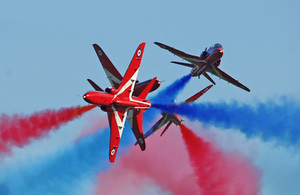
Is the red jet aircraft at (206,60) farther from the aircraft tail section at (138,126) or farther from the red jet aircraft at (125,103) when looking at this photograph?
the aircraft tail section at (138,126)

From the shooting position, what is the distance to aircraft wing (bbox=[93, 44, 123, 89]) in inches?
2576

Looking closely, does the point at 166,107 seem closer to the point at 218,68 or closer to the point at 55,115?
the point at 218,68


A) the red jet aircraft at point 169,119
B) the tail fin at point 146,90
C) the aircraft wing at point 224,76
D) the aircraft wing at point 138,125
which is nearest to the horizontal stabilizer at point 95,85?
the tail fin at point 146,90

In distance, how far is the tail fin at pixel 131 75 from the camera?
6156 cm

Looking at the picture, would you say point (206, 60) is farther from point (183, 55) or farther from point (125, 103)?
point (125, 103)

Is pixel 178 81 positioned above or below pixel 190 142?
above

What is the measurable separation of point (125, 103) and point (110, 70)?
554cm

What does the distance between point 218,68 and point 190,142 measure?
7.65 m

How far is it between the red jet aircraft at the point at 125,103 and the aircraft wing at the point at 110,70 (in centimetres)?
104

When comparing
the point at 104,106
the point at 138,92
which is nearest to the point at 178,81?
the point at 138,92

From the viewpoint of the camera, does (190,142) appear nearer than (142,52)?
No

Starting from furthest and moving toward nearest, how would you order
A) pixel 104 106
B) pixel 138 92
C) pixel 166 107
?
pixel 166 107, pixel 138 92, pixel 104 106

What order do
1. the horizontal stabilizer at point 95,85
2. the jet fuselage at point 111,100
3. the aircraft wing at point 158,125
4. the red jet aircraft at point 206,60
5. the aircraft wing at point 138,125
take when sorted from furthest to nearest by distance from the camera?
the aircraft wing at point 158,125 → the red jet aircraft at point 206,60 → the aircraft wing at point 138,125 → the horizontal stabilizer at point 95,85 → the jet fuselage at point 111,100

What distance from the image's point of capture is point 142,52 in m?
63.6
